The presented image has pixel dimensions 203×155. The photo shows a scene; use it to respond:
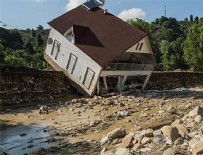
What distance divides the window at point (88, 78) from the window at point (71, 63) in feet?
7.13

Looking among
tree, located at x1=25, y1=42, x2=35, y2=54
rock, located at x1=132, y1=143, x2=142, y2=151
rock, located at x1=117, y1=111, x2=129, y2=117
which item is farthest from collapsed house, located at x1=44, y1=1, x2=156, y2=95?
A: tree, located at x1=25, y1=42, x2=35, y2=54

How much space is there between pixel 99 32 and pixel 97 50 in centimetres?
299

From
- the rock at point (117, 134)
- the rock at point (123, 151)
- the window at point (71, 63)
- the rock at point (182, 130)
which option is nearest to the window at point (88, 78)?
the window at point (71, 63)

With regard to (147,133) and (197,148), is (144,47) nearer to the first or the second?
(147,133)

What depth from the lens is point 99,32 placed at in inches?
1623

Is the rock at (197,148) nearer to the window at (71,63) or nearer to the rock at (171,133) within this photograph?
the rock at (171,133)

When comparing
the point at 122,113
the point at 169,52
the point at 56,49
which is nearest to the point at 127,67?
the point at 56,49

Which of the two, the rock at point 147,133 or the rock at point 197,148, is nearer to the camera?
the rock at point 197,148

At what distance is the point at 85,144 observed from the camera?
1934 cm

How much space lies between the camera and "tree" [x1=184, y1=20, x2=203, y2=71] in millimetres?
68938

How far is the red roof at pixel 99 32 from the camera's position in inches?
1519

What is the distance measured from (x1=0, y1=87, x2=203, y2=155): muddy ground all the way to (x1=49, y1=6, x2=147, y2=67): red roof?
4.17 m

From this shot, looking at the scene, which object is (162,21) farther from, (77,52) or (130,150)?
(130,150)

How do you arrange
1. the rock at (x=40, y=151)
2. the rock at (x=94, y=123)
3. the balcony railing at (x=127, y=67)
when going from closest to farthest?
1. the rock at (x=40, y=151)
2. the rock at (x=94, y=123)
3. the balcony railing at (x=127, y=67)
